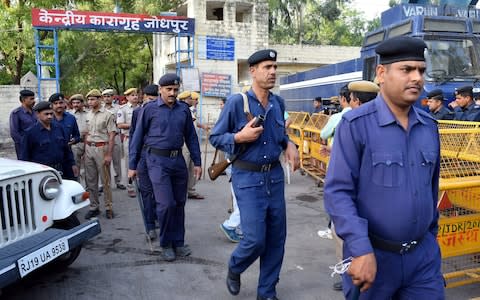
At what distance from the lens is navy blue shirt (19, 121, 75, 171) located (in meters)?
5.21

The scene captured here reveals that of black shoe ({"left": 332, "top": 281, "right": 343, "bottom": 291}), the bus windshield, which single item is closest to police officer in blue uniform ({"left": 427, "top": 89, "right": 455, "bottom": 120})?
the bus windshield

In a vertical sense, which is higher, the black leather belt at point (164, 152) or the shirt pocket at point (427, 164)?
the shirt pocket at point (427, 164)

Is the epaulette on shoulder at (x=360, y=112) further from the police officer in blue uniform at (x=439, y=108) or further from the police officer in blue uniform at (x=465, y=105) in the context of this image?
the police officer in blue uniform at (x=439, y=108)

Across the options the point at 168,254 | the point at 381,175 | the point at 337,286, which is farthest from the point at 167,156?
the point at 381,175

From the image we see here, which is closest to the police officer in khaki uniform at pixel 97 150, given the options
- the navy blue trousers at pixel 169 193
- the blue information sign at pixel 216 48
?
the navy blue trousers at pixel 169 193

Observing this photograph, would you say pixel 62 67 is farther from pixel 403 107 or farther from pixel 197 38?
pixel 403 107

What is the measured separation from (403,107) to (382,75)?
7.4 inches

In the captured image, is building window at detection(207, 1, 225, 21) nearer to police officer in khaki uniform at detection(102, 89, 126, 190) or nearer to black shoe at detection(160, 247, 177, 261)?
police officer in khaki uniform at detection(102, 89, 126, 190)

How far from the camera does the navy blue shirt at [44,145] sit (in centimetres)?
521

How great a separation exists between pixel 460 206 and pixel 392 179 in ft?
6.79

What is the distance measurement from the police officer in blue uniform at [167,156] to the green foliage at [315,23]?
2494 cm

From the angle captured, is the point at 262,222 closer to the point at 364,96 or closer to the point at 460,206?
the point at 364,96

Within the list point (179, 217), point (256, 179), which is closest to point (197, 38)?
point (179, 217)

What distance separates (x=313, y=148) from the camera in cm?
939
